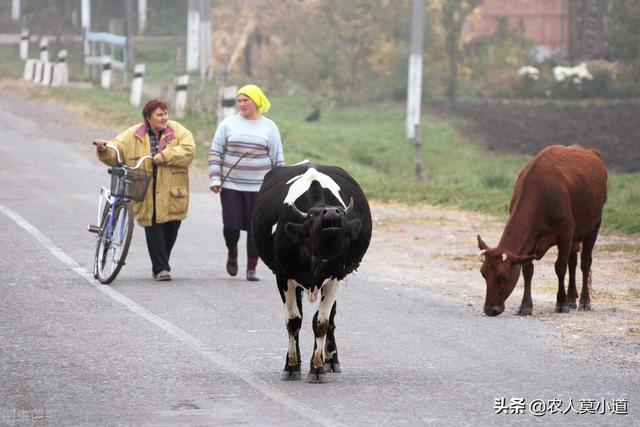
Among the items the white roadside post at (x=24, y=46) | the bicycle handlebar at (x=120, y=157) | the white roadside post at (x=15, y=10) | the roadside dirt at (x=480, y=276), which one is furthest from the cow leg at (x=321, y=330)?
the white roadside post at (x=15, y=10)

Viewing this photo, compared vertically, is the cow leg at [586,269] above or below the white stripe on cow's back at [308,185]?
below

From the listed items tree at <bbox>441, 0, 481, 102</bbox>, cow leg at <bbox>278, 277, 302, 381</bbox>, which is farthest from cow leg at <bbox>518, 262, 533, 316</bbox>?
tree at <bbox>441, 0, 481, 102</bbox>

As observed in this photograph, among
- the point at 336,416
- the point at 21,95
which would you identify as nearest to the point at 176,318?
the point at 336,416

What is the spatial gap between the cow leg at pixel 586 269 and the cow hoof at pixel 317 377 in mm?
4653

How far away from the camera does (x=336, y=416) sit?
26.0ft

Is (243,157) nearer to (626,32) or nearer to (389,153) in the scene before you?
(389,153)

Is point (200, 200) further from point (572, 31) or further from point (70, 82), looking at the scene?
point (572, 31)

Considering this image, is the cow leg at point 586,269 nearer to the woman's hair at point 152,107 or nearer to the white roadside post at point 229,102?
the woman's hair at point 152,107

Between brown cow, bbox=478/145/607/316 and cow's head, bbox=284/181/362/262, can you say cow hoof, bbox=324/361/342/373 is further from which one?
brown cow, bbox=478/145/607/316

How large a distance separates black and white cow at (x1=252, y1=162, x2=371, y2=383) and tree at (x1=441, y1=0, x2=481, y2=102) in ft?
111

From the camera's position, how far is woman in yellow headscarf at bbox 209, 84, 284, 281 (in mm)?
13508

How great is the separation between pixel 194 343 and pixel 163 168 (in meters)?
3.71

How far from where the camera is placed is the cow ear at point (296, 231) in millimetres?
8438

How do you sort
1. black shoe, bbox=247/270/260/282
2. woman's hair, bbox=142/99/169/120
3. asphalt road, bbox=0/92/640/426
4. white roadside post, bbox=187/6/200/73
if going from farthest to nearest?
white roadside post, bbox=187/6/200/73, black shoe, bbox=247/270/260/282, woman's hair, bbox=142/99/169/120, asphalt road, bbox=0/92/640/426
